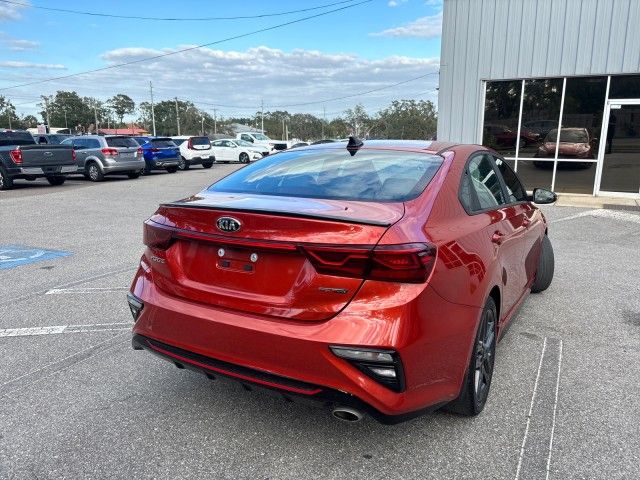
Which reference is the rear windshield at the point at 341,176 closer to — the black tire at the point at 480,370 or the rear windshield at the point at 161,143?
the black tire at the point at 480,370

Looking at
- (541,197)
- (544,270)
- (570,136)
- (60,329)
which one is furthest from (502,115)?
(60,329)

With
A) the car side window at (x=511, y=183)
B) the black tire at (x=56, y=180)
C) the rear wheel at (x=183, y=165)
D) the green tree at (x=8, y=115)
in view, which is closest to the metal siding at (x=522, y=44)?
the car side window at (x=511, y=183)

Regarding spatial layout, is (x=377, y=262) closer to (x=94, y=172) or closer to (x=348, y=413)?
(x=348, y=413)

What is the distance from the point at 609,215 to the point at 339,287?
10861mm

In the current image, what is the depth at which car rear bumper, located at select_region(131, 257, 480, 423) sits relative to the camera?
2.21 meters

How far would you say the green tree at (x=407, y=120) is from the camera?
72.7m

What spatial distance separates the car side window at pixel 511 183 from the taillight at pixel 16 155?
15.6m

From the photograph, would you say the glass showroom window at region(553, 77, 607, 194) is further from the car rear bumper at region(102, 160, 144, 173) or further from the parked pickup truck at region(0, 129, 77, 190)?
the parked pickup truck at region(0, 129, 77, 190)

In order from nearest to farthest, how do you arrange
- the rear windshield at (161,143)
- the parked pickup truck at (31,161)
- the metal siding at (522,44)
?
the metal siding at (522,44) → the parked pickup truck at (31,161) → the rear windshield at (161,143)

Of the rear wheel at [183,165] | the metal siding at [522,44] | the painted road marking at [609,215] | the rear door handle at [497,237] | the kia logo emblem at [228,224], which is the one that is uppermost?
the metal siding at [522,44]

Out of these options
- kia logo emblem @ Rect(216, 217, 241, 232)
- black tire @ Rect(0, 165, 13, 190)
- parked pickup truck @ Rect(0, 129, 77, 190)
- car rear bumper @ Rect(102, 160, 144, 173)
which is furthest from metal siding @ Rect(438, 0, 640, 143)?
black tire @ Rect(0, 165, 13, 190)

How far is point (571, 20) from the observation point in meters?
12.8

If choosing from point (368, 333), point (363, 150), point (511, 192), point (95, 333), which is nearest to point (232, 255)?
point (368, 333)

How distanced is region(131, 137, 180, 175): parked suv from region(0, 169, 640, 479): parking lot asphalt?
17.5 meters
